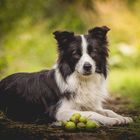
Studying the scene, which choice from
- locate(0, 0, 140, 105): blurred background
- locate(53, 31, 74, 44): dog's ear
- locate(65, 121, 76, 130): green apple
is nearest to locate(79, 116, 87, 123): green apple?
locate(65, 121, 76, 130): green apple

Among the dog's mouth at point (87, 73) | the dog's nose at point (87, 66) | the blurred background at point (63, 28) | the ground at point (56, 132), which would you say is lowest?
the ground at point (56, 132)

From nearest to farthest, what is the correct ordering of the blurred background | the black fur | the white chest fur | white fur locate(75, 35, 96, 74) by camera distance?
white fur locate(75, 35, 96, 74)
the black fur
the white chest fur
the blurred background

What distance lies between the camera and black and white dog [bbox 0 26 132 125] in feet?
24.7

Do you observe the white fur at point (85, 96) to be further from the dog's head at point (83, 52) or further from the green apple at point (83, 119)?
the green apple at point (83, 119)

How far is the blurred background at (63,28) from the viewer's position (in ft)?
43.6

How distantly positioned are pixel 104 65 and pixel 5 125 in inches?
61.9

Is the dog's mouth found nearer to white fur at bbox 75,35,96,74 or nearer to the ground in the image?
white fur at bbox 75,35,96,74

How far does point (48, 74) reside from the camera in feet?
26.2

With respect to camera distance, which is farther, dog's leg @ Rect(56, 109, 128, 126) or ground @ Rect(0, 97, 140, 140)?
dog's leg @ Rect(56, 109, 128, 126)

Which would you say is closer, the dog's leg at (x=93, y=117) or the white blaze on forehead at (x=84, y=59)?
the dog's leg at (x=93, y=117)

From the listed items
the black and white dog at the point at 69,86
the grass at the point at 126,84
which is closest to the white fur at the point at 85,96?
the black and white dog at the point at 69,86

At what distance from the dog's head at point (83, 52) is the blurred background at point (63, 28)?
2.47 m

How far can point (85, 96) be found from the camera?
786 centimetres

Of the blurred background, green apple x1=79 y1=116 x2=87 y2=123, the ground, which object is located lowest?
the ground
